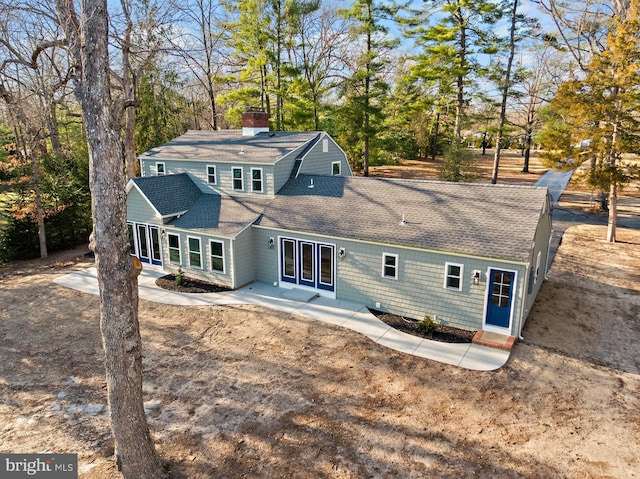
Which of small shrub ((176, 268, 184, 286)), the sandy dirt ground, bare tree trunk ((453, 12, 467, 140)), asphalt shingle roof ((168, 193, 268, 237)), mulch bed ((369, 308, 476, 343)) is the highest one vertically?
bare tree trunk ((453, 12, 467, 140))

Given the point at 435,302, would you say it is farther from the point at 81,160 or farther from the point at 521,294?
the point at 81,160

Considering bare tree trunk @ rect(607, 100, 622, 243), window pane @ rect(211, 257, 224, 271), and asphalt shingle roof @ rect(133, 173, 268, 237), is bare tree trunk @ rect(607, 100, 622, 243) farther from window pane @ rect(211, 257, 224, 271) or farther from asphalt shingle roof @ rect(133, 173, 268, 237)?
window pane @ rect(211, 257, 224, 271)

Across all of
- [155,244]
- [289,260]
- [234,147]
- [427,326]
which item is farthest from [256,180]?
[427,326]

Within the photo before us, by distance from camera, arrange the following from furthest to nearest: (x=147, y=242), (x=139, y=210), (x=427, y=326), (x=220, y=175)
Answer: (x=220, y=175), (x=147, y=242), (x=139, y=210), (x=427, y=326)

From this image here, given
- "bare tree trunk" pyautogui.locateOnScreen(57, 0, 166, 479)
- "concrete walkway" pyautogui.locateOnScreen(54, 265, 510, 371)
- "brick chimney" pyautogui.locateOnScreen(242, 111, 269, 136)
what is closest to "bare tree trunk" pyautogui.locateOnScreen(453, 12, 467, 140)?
"brick chimney" pyautogui.locateOnScreen(242, 111, 269, 136)

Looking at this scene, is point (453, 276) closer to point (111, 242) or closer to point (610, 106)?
point (111, 242)
